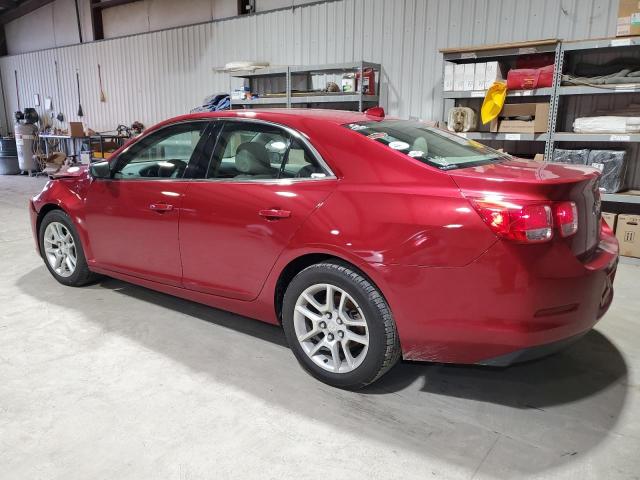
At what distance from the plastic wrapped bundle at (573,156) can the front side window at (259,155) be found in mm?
3366

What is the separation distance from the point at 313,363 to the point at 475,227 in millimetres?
1027

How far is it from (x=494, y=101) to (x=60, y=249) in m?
4.19

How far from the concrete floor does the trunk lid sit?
2.50 ft

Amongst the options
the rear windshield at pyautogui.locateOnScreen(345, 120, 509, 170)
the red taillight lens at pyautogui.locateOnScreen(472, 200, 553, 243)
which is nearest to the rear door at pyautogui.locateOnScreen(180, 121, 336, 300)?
the rear windshield at pyautogui.locateOnScreen(345, 120, 509, 170)

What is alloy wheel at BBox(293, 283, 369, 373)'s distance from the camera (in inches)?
87.8

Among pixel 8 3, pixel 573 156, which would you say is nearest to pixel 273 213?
pixel 573 156

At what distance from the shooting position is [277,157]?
2492 mm

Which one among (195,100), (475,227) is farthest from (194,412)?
(195,100)

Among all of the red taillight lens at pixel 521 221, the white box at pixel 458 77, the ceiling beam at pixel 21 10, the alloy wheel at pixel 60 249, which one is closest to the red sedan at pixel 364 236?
the red taillight lens at pixel 521 221

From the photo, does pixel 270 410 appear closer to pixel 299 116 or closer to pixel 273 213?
pixel 273 213

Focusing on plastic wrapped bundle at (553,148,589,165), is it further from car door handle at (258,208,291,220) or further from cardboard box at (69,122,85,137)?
cardboard box at (69,122,85,137)

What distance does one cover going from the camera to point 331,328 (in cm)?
229

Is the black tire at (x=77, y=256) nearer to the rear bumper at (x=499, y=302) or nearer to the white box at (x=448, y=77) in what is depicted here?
the rear bumper at (x=499, y=302)

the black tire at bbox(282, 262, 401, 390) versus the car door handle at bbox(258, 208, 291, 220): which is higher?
the car door handle at bbox(258, 208, 291, 220)
